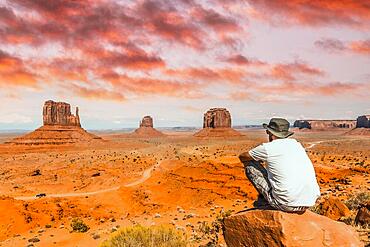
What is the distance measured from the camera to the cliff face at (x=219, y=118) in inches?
5576

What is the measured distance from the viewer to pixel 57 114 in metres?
106

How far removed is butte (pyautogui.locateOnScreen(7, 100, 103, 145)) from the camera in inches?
3627

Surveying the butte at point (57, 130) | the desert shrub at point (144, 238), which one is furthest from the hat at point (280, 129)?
the butte at point (57, 130)

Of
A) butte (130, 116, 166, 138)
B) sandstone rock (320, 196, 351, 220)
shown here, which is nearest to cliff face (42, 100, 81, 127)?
butte (130, 116, 166, 138)

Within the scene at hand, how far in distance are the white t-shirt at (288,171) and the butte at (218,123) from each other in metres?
131

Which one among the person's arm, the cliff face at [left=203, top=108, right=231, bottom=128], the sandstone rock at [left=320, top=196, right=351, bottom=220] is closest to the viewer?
the person's arm

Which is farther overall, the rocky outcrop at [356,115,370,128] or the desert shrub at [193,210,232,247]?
the rocky outcrop at [356,115,370,128]

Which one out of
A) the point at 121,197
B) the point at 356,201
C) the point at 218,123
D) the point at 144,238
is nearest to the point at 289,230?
the point at 144,238

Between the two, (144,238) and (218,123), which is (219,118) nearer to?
(218,123)

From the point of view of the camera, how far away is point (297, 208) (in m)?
5.12

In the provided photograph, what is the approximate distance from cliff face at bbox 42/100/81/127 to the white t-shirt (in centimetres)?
11098

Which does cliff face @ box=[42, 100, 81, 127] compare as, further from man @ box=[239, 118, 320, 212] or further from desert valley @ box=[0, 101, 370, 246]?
man @ box=[239, 118, 320, 212]

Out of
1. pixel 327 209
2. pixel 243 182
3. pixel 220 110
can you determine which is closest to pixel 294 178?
pixel 327 209

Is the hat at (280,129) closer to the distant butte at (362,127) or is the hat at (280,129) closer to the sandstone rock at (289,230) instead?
the sandstone rock at (289,230)
